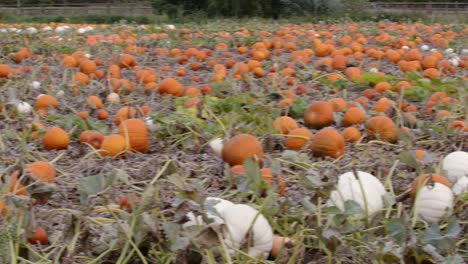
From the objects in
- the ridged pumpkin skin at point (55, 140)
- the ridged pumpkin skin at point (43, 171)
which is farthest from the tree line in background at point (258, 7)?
the ridged pumpkin skin at point (43, 171)

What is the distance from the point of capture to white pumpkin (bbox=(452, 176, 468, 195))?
6.92ft

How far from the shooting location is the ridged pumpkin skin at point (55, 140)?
289 cm

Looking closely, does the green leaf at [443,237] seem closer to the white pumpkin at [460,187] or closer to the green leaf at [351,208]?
the green leaf at [351,208]

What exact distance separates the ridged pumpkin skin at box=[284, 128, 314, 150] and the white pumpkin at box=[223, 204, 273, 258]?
103cm

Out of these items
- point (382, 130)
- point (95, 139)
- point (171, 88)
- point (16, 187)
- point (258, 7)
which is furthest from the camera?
point (258, 7)

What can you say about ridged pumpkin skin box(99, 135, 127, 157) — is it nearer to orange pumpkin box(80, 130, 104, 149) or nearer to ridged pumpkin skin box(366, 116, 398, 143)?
orange pumpkin box(80, 130, 104, 149)

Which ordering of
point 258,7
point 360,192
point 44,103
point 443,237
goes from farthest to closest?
point 258,7, point 44,103, point 360,192, point 443,237

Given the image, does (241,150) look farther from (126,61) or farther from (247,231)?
(126,61)

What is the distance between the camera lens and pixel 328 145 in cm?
267

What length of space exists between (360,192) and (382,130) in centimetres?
96

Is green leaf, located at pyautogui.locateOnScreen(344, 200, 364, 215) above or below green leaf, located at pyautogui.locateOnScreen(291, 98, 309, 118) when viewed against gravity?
above

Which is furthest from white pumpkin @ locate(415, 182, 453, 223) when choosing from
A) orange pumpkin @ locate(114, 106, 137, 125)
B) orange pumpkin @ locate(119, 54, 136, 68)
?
orange pumpkin @ locate(119, 54, 136, 68)

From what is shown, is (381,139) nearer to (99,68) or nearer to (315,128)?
(315,128)

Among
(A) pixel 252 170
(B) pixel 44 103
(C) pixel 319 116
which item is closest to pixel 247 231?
(A) pixel 252 170
